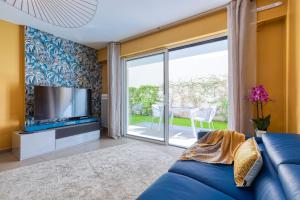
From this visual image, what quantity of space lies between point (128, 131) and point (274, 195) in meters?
4.11

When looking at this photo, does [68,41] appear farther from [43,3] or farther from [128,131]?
[43,3]

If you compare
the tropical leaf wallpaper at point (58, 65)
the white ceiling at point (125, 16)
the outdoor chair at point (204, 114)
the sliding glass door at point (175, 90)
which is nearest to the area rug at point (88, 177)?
the sliding glass door at point (175, 90)

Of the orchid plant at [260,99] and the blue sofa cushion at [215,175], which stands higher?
the orchid plant at [260,99]

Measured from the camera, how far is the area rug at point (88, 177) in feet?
6.28

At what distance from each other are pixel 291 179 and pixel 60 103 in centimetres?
397

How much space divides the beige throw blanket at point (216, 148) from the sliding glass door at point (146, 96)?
1.87m

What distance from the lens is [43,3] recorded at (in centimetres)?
121

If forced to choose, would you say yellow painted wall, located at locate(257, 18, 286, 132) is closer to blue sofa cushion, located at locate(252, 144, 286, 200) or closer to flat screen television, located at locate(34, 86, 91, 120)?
blue sofa cushion, located at locate(252, 144, 286, 200)

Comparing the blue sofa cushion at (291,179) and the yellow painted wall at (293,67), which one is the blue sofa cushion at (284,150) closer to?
the blue sofa cushion at (291,179)

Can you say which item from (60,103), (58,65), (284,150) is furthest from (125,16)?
(284,150)

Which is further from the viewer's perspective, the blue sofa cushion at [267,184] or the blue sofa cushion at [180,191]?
the blue sofa cushion at [180,191]

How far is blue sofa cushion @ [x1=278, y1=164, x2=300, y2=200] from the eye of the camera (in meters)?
0.71

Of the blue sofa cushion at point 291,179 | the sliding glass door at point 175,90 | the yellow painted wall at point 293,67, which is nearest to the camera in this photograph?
the blue sofa cushion at point 291,179

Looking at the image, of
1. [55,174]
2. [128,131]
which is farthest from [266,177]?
[128,131]
